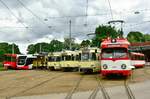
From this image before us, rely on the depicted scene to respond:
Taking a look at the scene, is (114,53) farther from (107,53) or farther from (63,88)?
(63,88)

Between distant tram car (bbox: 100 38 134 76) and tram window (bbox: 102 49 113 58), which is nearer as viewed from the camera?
distant tram car (bbox: 100 38 134 76)

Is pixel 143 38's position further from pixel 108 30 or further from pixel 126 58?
pixel 126 58

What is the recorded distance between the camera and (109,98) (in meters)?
15.3

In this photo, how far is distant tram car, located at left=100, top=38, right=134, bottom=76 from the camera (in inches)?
1036

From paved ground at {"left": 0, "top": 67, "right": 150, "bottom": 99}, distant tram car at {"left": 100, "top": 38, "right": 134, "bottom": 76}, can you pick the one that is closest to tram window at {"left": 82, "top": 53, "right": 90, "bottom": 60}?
paved ground at {"left": 0, "top": 67, "right": 150, "bottom": 99}

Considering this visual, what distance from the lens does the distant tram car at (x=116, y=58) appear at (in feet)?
86.3

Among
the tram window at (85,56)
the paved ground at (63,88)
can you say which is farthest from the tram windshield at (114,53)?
the tram window at (85,56)

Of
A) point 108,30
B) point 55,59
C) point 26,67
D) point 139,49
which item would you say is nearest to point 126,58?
point 55,59

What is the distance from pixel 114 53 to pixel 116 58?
0.44 metres

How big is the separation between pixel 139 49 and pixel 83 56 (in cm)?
5368

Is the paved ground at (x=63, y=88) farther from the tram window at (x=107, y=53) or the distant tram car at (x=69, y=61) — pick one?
the distant tram car at (x=69, y=61)

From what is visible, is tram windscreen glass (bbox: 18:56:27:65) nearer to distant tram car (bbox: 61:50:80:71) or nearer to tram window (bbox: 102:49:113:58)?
distant tram car (bbox: 61:50:80:71)

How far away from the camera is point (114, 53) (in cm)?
2659

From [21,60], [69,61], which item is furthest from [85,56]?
[21,60]
